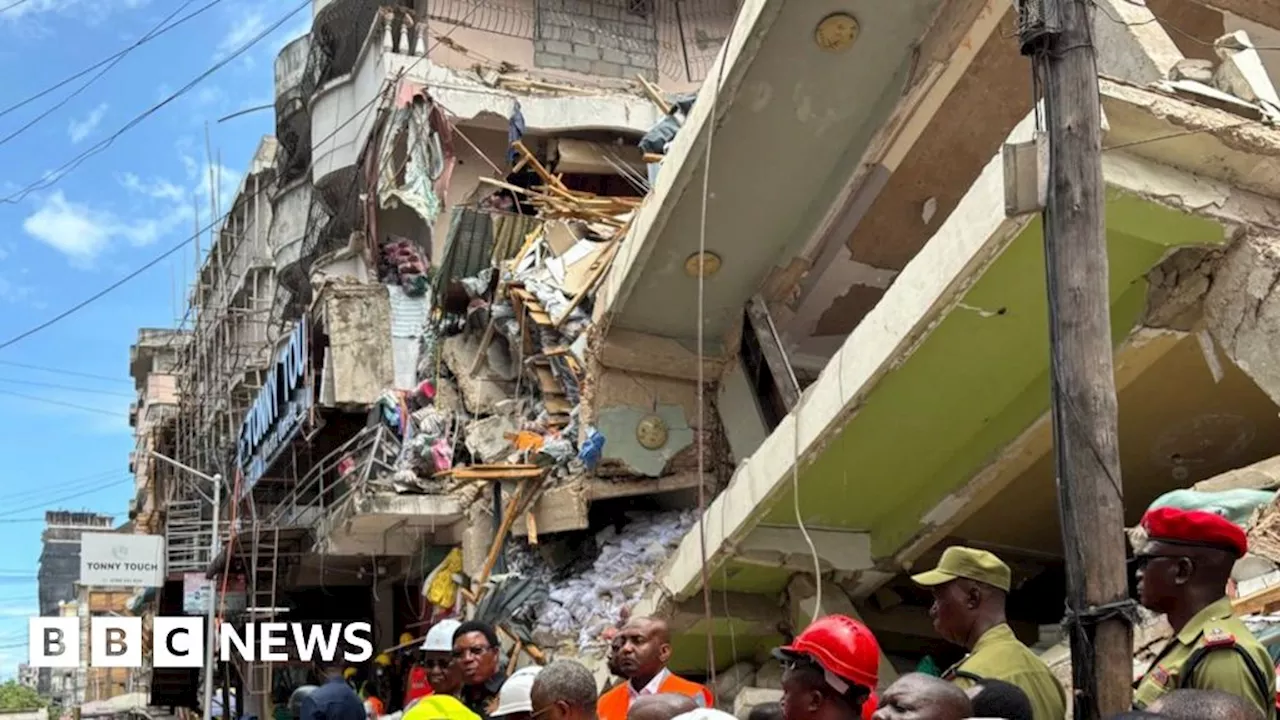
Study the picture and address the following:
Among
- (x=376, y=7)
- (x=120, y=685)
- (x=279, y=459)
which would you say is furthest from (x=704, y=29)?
(x=120, y=685)

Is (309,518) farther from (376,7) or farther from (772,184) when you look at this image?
(772,184)

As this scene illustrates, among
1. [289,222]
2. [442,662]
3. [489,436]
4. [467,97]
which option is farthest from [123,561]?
[442,662]

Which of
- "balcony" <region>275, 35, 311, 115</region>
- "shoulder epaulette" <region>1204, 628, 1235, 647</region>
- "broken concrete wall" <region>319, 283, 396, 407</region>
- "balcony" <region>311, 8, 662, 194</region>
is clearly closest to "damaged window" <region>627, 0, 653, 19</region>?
"balcony" <region>311, 8, 662, 194</region>

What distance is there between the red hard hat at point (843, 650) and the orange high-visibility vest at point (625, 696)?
1.54 m

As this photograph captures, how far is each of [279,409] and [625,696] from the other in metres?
15.4

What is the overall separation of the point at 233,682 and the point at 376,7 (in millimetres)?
14738

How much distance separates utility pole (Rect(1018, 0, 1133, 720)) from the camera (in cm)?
362

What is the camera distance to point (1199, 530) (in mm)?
3490

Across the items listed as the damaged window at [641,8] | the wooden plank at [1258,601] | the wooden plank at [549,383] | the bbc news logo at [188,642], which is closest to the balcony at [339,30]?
the damaged window at [641,8]

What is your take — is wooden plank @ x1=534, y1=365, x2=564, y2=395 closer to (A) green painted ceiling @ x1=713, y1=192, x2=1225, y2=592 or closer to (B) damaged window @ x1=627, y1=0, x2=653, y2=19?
(A) green painted ceiling @ x1=713, y1=192, x2=1225, y2=592

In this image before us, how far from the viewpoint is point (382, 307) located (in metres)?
17.2

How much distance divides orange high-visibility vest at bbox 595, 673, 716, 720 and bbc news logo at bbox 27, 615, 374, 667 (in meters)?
7.52

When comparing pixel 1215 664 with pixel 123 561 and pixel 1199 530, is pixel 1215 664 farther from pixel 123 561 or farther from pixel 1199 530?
Result: pixel 123 561

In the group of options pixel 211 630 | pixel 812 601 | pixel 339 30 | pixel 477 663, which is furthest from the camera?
pixel 339 30
